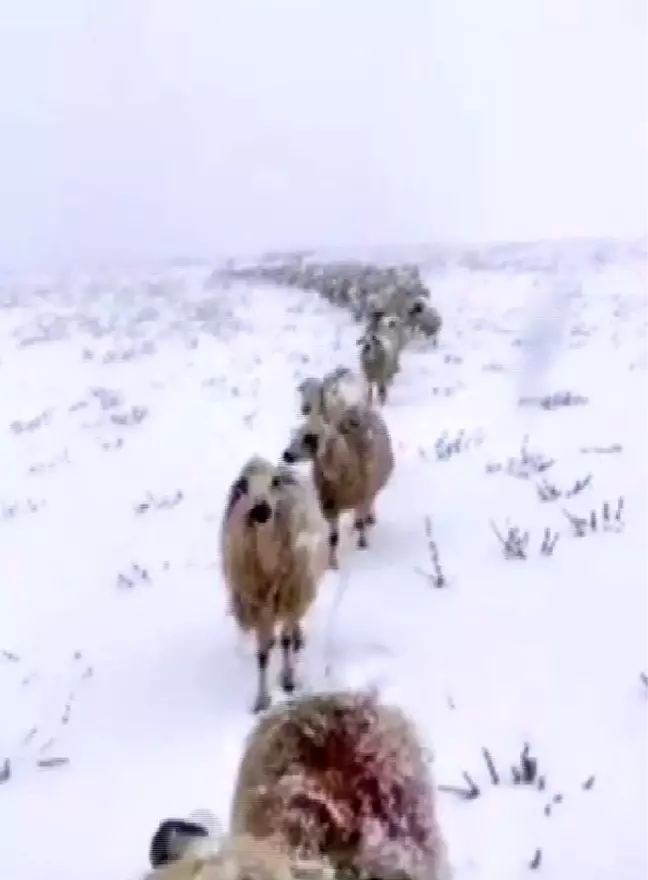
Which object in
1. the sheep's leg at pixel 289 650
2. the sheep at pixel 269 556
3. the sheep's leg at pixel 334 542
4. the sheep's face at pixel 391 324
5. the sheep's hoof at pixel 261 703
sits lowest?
the sheep's hoof at pixel 261 703

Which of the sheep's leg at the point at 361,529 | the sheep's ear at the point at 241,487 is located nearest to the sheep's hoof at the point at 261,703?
the sheep's ear at the point at 241,487

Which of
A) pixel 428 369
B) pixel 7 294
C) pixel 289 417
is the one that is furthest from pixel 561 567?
pixel 7 294

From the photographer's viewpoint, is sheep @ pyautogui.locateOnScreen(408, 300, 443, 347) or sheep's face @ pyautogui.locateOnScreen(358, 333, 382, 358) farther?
sheep @ pyautogui.locateOnScreen(408, 300, 443, 347)

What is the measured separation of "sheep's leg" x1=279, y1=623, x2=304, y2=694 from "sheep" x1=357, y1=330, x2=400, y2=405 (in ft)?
15.4

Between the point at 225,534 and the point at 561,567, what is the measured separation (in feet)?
5.39

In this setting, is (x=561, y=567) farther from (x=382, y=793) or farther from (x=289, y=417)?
(x=289, y=417)

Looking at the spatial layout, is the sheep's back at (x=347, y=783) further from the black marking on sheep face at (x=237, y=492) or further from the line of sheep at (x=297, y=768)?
the black marking on sheep face at (x=237, y=492)

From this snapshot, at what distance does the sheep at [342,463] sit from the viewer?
4.80 meters

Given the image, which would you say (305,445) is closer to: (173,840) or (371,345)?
(173,840)

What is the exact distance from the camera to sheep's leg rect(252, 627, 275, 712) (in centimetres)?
333

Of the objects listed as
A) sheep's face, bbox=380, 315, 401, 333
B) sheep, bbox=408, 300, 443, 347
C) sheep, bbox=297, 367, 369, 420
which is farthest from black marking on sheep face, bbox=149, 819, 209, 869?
sheep, bbox=408, 300, 443, 347

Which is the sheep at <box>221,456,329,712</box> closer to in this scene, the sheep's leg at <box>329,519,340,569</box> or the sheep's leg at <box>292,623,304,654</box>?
the sheep's leg at <box>292,623,304,654</box>

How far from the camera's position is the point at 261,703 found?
3318mm

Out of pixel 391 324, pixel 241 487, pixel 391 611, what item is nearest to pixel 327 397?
pixel 391 611
